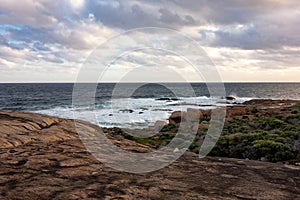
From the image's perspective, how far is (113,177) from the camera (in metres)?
5.63

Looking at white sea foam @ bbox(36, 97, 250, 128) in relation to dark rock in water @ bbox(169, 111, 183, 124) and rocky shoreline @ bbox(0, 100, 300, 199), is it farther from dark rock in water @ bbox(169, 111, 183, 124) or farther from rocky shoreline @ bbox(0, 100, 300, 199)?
rocky shoreline @ bbox(0, 100, 300, 199)

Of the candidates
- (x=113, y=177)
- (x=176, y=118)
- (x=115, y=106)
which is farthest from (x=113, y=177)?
(x=115, y=106)

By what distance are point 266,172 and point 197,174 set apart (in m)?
1.77

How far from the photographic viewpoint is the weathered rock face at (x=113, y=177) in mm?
4840

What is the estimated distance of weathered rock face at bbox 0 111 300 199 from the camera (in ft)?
15.9

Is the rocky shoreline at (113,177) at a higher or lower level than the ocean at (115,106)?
higher

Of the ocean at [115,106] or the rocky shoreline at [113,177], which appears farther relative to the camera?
the ocean at [115,106]

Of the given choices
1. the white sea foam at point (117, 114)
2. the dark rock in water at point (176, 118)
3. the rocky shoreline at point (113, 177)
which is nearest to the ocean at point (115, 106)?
the white sea foam at point (117, 114)

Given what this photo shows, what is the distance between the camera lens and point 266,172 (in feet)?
21.8

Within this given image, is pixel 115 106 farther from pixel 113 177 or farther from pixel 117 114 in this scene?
pixel 113 177

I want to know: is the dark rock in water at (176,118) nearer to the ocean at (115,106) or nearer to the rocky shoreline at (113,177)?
the ocean at (115,106)

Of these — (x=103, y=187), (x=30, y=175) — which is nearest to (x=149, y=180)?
(x=103, y=187)

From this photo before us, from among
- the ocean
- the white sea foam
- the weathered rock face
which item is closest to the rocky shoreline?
the weathered rock face

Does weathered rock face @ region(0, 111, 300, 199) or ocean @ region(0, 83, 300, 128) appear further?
ocean @ region(0, 83, 300, 128)
